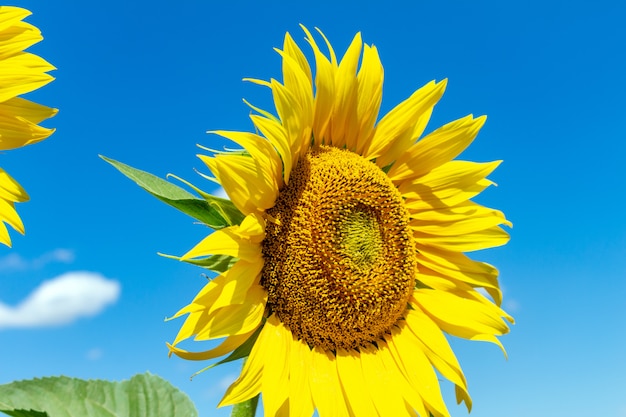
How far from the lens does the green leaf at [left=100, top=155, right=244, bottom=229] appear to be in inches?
140

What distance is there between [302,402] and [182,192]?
1.31 metres

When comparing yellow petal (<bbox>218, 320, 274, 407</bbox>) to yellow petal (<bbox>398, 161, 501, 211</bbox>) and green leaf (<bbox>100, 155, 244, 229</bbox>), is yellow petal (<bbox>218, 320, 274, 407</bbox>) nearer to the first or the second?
green leaf (<bbox>100, 155, 244, 229</bbox>)

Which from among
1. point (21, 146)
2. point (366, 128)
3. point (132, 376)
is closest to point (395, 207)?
point (366, 128)

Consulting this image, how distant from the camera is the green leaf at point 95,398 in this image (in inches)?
147

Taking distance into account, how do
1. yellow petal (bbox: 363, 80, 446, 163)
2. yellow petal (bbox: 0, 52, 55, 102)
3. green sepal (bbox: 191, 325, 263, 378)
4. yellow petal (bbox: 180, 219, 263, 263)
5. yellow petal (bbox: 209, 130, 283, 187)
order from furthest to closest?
yellow petal (bbox: 363, 80, 446, 163) < yellow petal (bbox: 0, 52, 55, 102) < green sepal (bbox: 191, 325, 263, 378) < yellow petal (bbox: 209, 130, 283, 187) < yellow petal (bbox: 180, 219, 263, 263)

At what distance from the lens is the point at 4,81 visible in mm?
4016

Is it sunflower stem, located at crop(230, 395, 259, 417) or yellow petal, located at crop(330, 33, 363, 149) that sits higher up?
yellow petal, located at crop(330, 33, 363, 149)

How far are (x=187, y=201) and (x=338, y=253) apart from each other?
0.96 meters

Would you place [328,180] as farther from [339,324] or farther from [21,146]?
[21,146]

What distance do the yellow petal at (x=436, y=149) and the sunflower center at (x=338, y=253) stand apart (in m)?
0.18

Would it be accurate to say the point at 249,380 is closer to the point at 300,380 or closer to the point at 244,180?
the point at 300,380

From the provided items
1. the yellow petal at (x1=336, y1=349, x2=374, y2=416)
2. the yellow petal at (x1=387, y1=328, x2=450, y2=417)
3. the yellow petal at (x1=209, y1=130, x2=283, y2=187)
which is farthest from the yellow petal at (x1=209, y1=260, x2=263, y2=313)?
the yellow petal at (x1=387, y1=328, x2=450, y2=417)

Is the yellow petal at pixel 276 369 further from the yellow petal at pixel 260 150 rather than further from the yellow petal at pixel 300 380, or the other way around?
the yellow petal at pixel 260 150

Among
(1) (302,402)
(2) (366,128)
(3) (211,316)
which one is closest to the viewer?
(3) (211,316)
